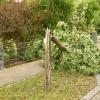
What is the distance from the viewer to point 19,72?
1104 cm

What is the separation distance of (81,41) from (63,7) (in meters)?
2.49

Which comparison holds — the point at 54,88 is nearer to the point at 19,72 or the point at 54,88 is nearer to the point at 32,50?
the point at 19,72

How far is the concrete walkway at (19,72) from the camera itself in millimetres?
10148

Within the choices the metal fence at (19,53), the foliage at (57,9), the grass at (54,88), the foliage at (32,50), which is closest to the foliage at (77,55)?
the grass at (54,88)

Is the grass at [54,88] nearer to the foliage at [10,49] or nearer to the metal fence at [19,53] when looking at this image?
the metal fence at [19,53]

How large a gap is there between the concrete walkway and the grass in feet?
1.38

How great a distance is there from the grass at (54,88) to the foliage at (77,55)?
22.8 inches

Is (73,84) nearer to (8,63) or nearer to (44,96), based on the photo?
(44,96)

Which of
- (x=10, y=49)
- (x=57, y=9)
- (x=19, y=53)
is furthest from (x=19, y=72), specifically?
(x=57, y=9)

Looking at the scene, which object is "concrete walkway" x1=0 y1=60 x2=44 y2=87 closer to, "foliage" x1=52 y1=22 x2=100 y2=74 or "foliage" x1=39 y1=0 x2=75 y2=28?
"foliage" x1=52 y1=22 x2=100 y2=74

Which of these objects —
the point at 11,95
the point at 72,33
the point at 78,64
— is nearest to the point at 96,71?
the point at 78,64

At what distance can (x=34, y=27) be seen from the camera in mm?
13070

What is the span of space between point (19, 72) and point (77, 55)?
5.91 ft

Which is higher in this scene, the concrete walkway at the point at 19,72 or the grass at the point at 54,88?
the grass at the point at 54,88
